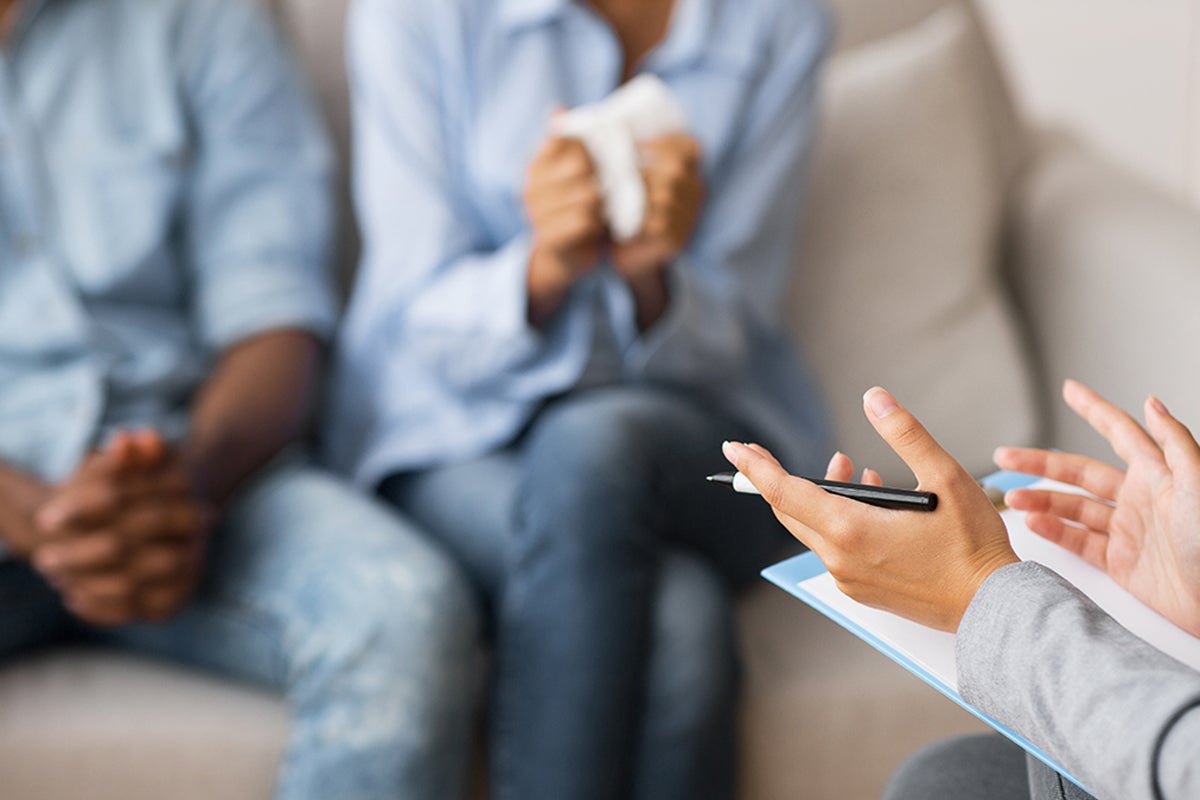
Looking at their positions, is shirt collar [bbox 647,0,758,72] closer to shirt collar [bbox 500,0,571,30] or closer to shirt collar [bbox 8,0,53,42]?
shirt collar [bbox 500,0,571,30]

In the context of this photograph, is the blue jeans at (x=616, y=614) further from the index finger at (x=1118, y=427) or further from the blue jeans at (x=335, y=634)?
the index finger at (x=1118, y=427)

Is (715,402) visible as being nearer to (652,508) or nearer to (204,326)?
(652,508)

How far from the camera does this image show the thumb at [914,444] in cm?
40

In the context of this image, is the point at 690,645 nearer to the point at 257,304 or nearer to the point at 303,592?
the point at 303,592

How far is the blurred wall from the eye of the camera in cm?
149

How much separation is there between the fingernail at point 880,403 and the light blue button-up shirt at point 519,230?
1.72 ft

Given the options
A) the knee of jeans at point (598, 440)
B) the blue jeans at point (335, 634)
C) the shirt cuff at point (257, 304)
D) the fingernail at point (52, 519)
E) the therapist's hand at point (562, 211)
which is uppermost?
the therapist's hand at point (562, 211)

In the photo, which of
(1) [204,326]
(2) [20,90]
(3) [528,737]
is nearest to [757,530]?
(3) [528,737]

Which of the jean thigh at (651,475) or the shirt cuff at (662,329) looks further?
the shirt cuff at (662,329)

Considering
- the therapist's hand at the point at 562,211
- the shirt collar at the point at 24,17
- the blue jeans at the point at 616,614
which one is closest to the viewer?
the blue jeans at the point at 616,614

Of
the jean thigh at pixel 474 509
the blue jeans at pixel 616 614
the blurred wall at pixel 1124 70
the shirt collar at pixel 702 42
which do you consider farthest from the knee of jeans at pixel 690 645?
the blurred wall at pixel 1124 70

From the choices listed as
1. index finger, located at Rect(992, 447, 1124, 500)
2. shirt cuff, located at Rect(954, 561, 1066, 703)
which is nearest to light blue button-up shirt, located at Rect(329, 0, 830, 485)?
index finger, located at Rect(992, 447, 1124, 500)

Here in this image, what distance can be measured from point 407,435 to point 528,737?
0.32 meters

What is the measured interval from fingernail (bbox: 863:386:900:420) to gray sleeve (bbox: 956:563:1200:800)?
0.21 feet
